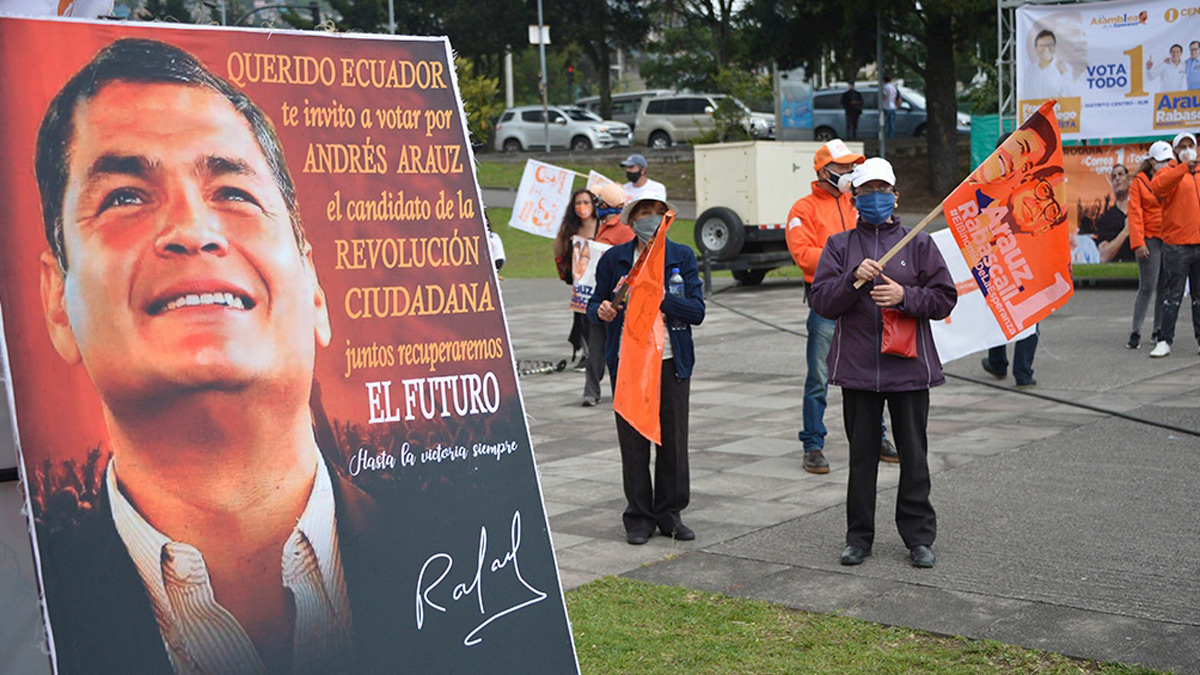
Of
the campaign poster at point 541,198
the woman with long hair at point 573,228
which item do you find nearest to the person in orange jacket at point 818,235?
the woman with long hair at point 573,228

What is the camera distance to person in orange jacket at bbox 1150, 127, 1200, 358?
38.3ft

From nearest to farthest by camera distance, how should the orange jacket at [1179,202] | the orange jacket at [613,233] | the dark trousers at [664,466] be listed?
the dark trousers at [664,466], the orange jacket at [613,233], the orange jacket at [1179,202]

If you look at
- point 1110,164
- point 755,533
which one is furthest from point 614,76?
point 755,533

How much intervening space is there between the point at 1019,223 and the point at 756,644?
245 cm

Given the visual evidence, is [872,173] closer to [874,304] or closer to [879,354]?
[874,304]

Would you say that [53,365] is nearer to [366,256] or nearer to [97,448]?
[97,448]

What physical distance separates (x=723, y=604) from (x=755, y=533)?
1.20m

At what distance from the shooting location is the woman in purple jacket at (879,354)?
5816 millimetres

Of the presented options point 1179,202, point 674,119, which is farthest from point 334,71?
point 674,119

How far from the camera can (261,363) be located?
3021 millimetres

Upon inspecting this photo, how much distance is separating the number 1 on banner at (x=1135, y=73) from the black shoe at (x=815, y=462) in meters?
11.6

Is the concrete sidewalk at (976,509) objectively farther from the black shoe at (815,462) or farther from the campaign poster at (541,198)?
the campaign poster at (541,198)

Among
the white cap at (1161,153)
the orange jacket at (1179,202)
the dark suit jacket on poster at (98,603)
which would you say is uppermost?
the white cap at (1161,153)
